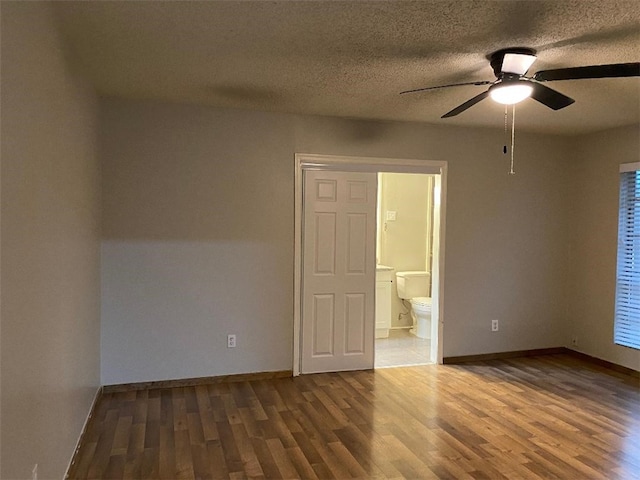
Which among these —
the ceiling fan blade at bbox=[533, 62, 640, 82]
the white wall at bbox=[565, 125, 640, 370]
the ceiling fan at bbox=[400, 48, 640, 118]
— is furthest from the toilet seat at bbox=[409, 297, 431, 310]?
the ceiling fan blade at bbox=[533, 62, 640, 82]

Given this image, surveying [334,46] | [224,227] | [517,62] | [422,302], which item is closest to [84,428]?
[224,227]

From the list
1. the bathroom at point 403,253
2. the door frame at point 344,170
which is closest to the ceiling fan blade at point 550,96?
the door frame at point 344,170

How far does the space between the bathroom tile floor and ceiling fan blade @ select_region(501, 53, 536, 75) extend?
3.10m

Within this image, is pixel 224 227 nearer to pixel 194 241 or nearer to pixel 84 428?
pixel 194 241

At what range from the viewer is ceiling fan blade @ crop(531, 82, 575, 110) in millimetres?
2645

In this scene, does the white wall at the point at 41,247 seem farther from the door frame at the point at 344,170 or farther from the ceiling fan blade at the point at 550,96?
the ceiling fan blade at the point at 550,96

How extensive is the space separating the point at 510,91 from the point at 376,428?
2.33 metres

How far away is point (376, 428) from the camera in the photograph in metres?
3.36

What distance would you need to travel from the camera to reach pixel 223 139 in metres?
4.20

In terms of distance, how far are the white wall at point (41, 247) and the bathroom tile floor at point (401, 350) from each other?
2.98 m

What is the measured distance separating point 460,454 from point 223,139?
3.03 m

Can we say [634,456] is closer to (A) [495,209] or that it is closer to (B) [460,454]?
(B) [460,454]

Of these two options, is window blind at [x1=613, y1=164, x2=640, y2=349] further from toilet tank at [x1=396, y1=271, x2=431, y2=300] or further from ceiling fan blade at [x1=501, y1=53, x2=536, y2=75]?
ceiling fan blade at [x1=501, y1=53, x2=536, y2=75]

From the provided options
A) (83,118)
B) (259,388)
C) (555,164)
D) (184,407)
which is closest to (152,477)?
(184,407)
